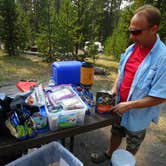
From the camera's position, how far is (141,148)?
2945mm

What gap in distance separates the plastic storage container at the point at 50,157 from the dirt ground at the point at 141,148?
3.18 feet

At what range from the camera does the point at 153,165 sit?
2.63 meters

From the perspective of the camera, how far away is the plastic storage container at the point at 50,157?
58.7 inches

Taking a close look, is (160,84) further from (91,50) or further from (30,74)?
(91,50)

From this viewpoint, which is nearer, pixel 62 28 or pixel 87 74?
pixel 87 74

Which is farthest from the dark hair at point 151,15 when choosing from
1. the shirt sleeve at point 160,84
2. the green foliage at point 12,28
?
the green foliage at point 12,28

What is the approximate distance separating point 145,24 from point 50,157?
4.11 feet

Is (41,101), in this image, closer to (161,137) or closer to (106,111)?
(106,111)

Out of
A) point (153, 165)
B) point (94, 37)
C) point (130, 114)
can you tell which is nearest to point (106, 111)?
point (130, 114)

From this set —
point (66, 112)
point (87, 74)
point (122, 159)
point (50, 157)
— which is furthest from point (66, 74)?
point (122, 159)

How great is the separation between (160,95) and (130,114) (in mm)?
384

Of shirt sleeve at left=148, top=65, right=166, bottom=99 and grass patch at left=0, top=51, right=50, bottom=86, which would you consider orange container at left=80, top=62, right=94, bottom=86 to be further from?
grass patch at left=0, top=51, right=50, bottom=86

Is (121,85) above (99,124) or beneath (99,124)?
above

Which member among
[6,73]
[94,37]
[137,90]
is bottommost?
[6,73]
